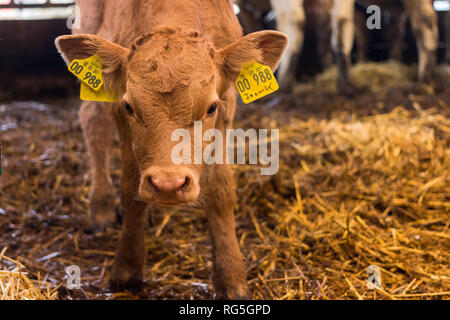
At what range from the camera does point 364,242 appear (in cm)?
276

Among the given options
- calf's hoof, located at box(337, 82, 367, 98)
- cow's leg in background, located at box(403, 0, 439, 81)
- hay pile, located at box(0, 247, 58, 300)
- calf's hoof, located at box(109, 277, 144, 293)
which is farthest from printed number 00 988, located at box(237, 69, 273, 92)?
cow's leg in background, located at box(403, 0, 439, 81)

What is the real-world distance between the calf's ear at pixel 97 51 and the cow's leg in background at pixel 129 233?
309mm

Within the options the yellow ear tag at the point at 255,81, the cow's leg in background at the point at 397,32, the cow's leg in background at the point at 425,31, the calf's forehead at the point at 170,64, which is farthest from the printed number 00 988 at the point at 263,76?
the cow's leg in background at the point at 397,32

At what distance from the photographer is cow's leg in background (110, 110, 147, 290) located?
2465 millimetres

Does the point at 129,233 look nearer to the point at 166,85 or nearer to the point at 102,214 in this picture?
the point at 102,214

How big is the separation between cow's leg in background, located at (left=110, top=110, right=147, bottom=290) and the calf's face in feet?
1.29

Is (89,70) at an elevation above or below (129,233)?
above

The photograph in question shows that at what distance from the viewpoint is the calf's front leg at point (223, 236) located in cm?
241

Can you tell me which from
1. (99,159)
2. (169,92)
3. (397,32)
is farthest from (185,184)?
(397,32)

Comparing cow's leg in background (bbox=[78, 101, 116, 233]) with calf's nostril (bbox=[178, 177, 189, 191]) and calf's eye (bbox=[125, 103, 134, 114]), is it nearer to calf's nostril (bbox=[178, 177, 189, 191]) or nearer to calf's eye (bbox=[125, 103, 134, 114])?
calf's eye (bbox=[125, 103, 134, 114])

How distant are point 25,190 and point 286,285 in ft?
7.34

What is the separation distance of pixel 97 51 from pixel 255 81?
2.37 ft

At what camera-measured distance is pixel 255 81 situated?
90.1 inches
